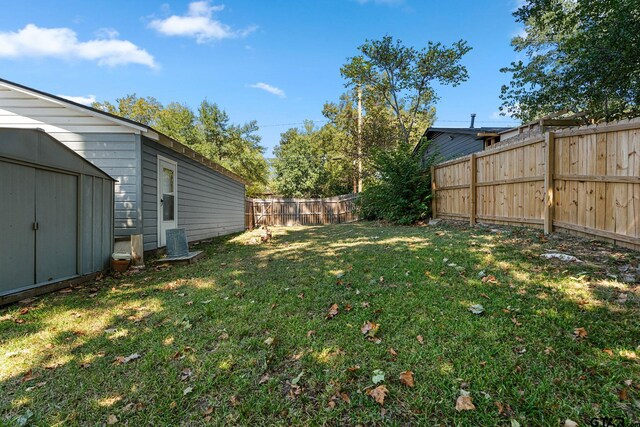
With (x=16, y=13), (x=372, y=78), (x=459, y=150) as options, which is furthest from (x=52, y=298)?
(x=372, y=78)

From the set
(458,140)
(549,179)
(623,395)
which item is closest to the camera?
(623,395)

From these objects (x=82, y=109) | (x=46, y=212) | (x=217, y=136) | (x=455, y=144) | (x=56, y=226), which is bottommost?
(x=56, y=226)

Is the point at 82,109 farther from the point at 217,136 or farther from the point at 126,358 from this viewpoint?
the point at 217,136

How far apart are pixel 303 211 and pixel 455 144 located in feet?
30.7

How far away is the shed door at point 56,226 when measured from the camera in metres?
3.70

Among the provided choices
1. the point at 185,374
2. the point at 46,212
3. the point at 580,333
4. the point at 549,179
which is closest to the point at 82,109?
the point at 46,212

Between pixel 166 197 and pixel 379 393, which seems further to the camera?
pixel 166 197

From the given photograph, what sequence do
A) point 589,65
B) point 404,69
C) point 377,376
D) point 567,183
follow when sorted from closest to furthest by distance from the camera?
point 377,376
point 567,183
point 589,65
point 404,69

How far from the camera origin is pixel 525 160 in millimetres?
5520

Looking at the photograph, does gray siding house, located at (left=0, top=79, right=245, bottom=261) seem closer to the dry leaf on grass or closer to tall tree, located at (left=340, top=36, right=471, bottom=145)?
the dry leaf on grass

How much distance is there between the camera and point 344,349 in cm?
213

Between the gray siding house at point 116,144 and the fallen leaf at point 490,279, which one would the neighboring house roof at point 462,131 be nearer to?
the fallen leaf at point 490,279

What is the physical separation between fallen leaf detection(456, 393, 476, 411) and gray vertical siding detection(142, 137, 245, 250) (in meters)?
6.21

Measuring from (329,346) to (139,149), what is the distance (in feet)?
18.5
